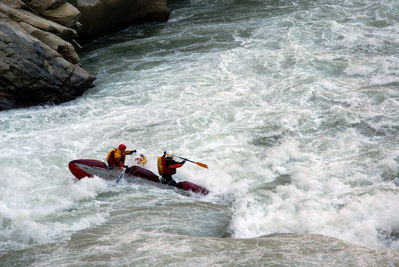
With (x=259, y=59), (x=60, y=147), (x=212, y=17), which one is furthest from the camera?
(x=212, y=17)

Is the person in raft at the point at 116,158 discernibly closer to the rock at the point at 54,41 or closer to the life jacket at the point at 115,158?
the life jacket at the point at 115,158

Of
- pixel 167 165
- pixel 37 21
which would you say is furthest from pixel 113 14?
pixel 167 165

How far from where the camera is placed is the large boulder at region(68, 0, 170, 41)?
53.3 ft

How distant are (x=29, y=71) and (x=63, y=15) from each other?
2.85 meters

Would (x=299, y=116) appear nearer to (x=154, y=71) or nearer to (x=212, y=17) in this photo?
(x=154, y=71)

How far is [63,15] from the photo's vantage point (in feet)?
46.5

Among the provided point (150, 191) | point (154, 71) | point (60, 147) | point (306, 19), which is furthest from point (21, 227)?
point (306, 19)

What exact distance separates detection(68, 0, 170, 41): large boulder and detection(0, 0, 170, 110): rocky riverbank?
101 centimetres

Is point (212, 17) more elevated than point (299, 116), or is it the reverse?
point (212, 17)

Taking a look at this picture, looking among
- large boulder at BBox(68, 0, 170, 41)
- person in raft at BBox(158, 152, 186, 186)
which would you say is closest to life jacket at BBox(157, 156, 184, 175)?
person in raft at BBox(158, 152, 186, 186)

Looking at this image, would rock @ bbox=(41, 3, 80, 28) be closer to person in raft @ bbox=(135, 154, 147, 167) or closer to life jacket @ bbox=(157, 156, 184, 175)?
person in raft @ bbox=(135, 154, 147, 167)

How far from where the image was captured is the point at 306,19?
1778 cm

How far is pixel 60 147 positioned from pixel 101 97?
10.4 ft

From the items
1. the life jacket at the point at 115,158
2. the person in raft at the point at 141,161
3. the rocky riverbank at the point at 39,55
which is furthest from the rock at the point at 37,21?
the person in raft at the point at 141,161
